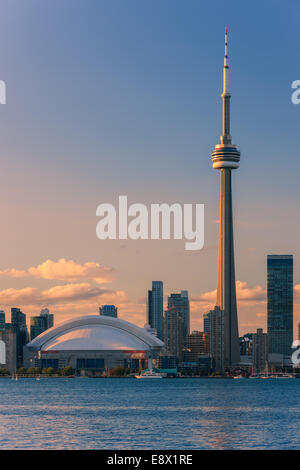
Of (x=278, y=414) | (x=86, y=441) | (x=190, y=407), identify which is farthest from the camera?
(x=190, y=407)

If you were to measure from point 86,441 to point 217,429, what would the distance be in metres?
13.9

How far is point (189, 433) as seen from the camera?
67.6m

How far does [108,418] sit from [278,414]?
1956 centimetres

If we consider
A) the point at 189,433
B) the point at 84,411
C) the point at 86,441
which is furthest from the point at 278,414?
the point at 86,441
